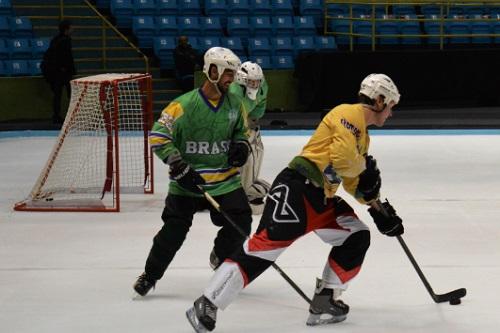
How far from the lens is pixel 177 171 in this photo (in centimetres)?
590

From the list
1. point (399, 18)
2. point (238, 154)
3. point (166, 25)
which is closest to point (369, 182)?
point (238, 154)

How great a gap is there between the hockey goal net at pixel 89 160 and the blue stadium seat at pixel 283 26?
347 inches

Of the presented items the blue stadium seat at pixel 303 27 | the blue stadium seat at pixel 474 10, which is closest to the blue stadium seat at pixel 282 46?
the blue stadium seat at pixel 303 27

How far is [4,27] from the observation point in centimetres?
1830

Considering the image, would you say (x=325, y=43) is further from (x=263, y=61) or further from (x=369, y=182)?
(x=369, y=182)

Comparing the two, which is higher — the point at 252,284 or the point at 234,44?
the point at 234,44

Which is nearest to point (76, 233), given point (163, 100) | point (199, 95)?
point (199, 95)

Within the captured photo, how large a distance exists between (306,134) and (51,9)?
5.79m

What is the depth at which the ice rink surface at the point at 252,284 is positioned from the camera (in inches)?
229

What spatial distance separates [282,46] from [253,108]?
37.3 ft

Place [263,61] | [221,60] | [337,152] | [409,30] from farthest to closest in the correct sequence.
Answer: [409,30], [263,61], [221,60], [337,152]

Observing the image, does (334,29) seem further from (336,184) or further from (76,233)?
(336,184)

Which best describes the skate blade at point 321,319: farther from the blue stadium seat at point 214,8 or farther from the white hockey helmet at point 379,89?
the blue stadium seat at point 214,8

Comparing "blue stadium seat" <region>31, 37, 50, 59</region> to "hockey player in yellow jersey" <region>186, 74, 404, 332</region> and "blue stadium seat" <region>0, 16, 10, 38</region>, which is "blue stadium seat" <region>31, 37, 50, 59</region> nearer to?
"blue stadium seat" <region>0, 16, 10, 38</region>
